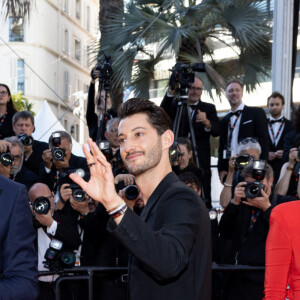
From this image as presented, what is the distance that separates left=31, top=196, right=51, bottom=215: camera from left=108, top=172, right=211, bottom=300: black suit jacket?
2.14 meters

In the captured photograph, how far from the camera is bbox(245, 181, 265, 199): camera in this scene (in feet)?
12.7

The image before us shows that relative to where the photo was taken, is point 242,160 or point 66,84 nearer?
point 242,160

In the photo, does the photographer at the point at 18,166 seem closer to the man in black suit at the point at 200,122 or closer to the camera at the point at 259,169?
the man in black suit at the point at 200,122

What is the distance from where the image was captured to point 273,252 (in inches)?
96.0

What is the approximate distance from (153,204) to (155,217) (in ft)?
0.32

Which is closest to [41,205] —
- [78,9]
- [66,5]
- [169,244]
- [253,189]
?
[253,189]

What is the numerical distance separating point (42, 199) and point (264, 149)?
234 centimetres

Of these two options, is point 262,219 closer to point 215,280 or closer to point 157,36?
point 215,280

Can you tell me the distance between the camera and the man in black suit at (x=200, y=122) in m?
5.55

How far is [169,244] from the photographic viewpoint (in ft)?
5.44

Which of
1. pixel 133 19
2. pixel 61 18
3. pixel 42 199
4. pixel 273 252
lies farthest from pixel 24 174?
pixel 61 18

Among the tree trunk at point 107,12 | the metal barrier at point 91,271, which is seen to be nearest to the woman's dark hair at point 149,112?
the metal barrier at point 91,271

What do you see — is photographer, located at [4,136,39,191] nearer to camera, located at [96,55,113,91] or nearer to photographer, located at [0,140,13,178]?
photographer, located at [0,140,13,178]

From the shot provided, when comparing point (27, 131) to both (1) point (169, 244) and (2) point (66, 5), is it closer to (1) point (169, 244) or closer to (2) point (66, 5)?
(1) point (169, 244)
